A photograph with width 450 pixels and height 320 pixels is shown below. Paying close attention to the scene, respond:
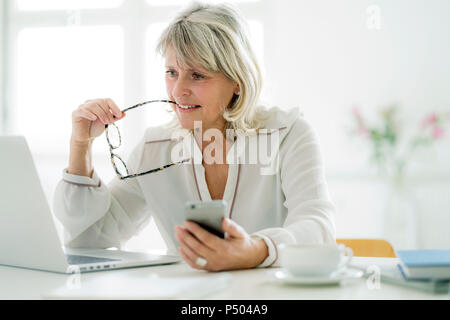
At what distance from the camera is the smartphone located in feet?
2.98

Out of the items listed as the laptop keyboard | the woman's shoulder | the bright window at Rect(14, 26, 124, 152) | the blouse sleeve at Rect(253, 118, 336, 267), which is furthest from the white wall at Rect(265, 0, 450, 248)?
the laptop keyboard

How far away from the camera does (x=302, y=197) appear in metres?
1.35

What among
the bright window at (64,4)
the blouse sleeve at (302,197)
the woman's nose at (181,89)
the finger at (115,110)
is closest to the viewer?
the blouse sleeve at (302,197)

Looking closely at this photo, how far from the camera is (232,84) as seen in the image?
164 cm

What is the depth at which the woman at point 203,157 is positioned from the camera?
1444mm

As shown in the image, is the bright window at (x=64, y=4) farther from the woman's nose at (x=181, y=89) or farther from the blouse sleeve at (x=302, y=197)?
the blouse sleeve at (x=302, y=197)

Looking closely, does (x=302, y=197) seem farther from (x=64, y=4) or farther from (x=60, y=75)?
(x=64, y=4)

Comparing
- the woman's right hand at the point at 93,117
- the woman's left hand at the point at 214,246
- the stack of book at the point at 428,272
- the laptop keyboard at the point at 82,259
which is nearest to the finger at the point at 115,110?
the woman's right hand at the point at 93,117

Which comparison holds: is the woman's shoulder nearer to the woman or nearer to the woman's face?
the woman

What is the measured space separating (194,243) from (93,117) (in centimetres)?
63

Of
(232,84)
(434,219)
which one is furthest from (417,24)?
(232,84)

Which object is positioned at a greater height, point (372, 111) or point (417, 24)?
point (417, 24)
